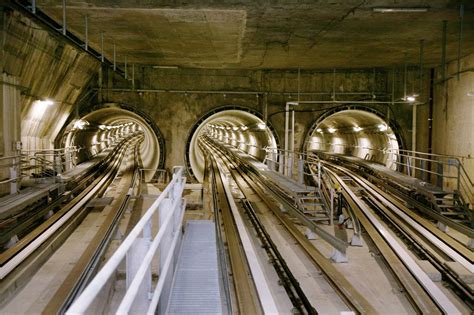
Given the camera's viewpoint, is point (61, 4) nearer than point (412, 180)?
Yes

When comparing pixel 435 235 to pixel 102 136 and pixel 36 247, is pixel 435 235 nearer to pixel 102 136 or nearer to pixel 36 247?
pixel 36 247

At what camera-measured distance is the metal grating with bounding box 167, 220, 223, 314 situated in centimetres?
329

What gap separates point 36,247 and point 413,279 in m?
5.79

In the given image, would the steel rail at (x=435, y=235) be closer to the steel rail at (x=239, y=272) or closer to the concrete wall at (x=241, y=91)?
the steel rail at (x=239, y=272)

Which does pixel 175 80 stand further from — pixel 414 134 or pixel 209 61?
pixel 414 134

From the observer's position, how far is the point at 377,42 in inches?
415

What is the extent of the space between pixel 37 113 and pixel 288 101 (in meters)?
8.11

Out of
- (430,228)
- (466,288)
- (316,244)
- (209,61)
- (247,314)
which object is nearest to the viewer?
(247,314)

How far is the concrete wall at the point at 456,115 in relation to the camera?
11.6 metres

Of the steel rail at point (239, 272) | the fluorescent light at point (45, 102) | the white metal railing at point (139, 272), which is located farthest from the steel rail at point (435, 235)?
the fluorescent light at point (45, 102)

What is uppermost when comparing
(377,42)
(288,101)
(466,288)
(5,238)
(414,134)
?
(377,42)

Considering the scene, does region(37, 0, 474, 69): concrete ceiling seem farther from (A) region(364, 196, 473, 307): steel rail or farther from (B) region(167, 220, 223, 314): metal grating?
(B) region(167, 220, 223, 314): metal grating

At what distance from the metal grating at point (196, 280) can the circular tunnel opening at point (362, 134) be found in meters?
9.95

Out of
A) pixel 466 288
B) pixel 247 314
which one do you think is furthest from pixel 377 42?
pixel 247 314
